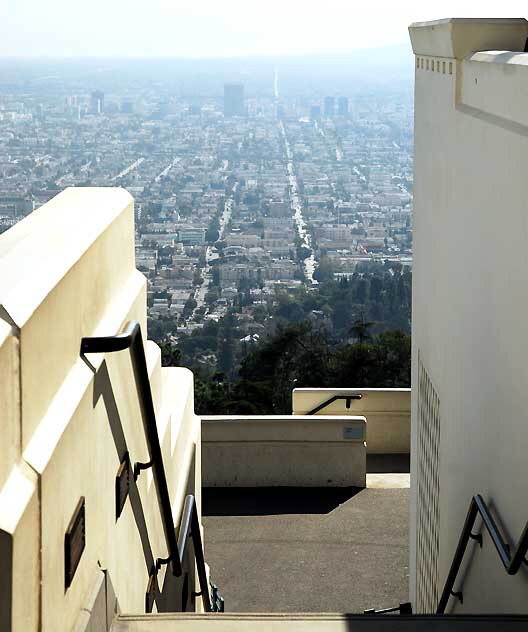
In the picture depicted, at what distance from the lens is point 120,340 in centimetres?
301

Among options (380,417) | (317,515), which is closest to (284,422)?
(317,515)

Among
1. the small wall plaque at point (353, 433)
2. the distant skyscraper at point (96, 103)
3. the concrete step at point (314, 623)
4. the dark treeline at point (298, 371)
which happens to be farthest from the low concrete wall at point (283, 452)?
the distant skyscraper at point (96, 103)

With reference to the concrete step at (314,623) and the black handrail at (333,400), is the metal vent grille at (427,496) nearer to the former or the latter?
the concrete step at (314,623)

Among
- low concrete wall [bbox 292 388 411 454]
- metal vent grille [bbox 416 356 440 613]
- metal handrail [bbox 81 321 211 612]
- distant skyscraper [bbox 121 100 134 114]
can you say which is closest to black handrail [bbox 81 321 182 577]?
metal handrail [bbox 81 321 211 612]

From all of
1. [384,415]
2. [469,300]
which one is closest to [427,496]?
[469,300]

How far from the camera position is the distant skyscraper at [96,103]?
4486 inches

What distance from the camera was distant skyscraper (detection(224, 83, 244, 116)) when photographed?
133000mm

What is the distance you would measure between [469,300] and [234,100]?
135 metres

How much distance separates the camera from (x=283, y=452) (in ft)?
33.1

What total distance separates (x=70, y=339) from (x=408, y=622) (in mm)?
1479

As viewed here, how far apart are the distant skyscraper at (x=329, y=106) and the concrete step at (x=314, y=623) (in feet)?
431

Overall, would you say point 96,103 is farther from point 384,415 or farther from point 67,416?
point 67,416

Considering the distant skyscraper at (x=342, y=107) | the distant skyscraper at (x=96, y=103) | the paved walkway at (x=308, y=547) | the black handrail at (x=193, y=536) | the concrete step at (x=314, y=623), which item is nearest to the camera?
the concrete step at (x=314, y=623)

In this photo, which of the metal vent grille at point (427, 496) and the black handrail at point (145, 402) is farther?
the metal vent grille at point (427, 496)
